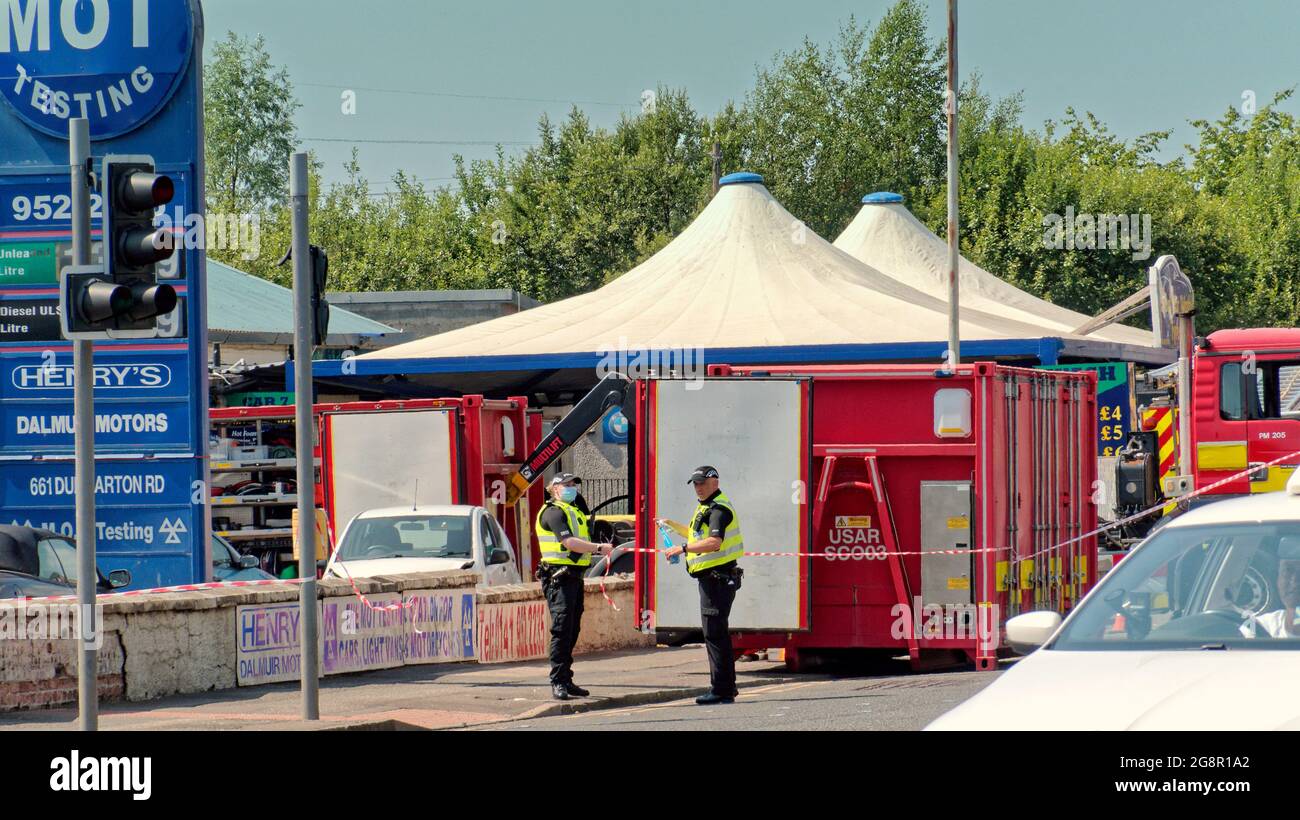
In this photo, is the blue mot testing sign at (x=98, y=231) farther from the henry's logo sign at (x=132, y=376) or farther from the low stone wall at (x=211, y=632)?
the low stone wall at (x=211, y=632)

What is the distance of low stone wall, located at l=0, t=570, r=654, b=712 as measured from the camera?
13.5 metres

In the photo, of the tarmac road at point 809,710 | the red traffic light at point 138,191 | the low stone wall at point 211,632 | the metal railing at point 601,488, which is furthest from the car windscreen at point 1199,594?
the metal railing at point 601,488

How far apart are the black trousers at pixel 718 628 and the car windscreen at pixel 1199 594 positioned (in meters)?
6.57

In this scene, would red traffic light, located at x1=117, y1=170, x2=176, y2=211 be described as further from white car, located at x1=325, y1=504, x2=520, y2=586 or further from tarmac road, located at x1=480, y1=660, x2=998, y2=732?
white car, located at x1=325, y1=504, x2=520, y2=586

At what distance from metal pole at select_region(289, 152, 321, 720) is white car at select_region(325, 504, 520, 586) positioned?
6956 mm

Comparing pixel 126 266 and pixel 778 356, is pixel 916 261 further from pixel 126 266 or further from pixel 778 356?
pixel 126 266

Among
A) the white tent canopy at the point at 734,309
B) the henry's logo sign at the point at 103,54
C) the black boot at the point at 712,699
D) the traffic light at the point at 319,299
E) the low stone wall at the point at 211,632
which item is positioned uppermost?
the henry's logo sign at the point at 103,54

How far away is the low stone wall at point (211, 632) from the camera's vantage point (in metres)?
13.5

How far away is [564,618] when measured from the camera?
573 inches

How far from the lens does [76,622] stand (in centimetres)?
1348

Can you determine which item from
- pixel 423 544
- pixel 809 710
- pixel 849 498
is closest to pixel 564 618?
→ pixel 809 710
